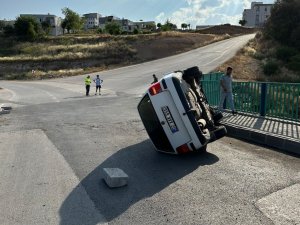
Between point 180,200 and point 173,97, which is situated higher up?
point 173,97

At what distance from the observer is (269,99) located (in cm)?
1005

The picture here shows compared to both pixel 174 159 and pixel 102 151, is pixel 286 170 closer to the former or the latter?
pixel 174 159

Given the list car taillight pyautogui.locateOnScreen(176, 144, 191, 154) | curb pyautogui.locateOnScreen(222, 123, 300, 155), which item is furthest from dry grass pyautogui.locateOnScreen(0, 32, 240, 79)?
car taillight pyautogui.locateOnScreen(176, 144, 191, 154)

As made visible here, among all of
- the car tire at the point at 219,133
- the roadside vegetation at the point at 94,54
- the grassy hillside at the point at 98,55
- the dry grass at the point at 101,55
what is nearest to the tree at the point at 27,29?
the roadside vegetation at the point at 94,54

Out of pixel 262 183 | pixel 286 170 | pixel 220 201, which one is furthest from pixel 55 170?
pixel 286 170

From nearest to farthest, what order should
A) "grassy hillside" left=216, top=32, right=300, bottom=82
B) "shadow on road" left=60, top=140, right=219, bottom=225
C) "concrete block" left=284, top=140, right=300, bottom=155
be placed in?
1. "shadow on road" left=60, top=140, right=219, bottom=225
2. "concrete block" left=284, top=140, right=300, bottom=155
3. "grassy hillside" left=216, top=32, right=300, bottom=82

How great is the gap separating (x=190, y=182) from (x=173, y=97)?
6.12ft

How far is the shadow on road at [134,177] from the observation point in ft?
17.1

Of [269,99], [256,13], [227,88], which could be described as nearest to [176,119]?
[269,99]

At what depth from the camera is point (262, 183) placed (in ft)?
18.9

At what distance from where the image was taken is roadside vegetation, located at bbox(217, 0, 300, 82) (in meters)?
35.6

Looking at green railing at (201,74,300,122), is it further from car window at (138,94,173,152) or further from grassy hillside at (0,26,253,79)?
grassy hillside at (0,26,253,79)

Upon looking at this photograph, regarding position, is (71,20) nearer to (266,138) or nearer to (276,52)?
(276,52)

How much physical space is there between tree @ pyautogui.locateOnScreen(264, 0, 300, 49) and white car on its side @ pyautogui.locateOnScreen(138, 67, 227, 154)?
154 ft
